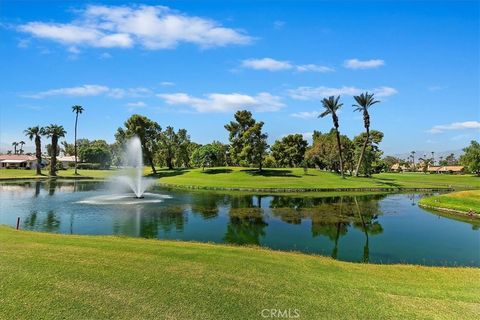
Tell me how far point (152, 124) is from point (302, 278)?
303 feet

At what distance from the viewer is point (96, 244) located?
17578mm

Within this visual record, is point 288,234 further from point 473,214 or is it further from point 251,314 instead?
point 473,214

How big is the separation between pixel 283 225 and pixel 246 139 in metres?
60.2

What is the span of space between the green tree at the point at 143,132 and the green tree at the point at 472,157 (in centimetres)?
9622

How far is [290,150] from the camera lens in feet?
392

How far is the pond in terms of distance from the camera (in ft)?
80.4

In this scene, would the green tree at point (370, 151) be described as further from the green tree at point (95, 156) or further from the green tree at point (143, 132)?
the green tree at point (95, 156)

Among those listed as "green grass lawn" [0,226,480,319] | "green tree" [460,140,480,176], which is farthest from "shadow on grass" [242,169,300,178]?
"green grass lawn" [0,226,480,319]

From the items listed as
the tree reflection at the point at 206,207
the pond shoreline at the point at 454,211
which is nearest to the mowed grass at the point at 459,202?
the pond shoreline at the point at 454,211

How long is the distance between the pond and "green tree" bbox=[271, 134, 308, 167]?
7160 centimetres

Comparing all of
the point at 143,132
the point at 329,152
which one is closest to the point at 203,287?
the point at 143,132

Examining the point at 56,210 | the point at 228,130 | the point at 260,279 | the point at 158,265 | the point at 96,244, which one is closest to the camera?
the point at 260,279

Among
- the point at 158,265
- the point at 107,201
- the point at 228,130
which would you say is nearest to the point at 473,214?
the point at 158,265

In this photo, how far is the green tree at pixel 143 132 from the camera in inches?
3833
